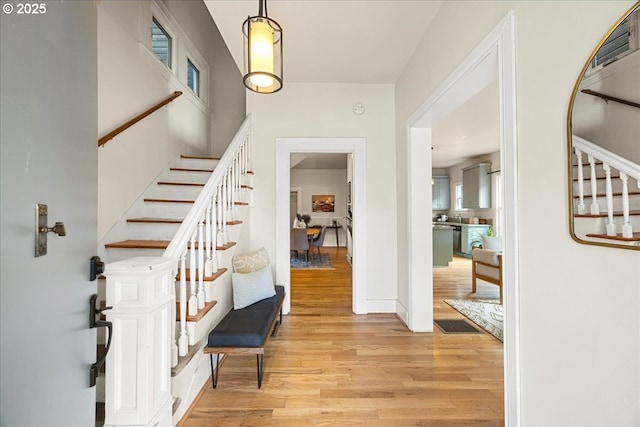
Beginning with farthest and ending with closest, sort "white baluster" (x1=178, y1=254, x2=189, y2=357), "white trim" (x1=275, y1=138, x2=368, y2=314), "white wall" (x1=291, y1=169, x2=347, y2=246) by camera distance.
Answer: "white wall" (x1=291, y1=169, x2=347, y2=246), "white trim" (x1=275, y1=138, x2=368, y2=314), "white baluster" (x1=178, y1=254, x2=189, y2=357)

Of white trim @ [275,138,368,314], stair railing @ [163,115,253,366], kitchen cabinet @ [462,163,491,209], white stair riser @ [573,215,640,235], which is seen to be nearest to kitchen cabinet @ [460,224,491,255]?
kitchen cabinet @ [462,163,491,209]

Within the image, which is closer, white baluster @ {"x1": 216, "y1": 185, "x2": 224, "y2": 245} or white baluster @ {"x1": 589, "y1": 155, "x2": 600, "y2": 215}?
white baluster @ {"x1": 589, "y1": 155, "x2": 600, "y2": 215}

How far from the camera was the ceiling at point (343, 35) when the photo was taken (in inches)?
83.0

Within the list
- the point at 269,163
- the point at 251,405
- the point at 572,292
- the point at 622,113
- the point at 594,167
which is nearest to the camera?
the point at 622,113

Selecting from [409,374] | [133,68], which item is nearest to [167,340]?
[409,374]

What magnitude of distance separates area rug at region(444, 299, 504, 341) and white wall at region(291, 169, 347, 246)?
5.57 m

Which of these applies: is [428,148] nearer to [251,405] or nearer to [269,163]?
[269,163]

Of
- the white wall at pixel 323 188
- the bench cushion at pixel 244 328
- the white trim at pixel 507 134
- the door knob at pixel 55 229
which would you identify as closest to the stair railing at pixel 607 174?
the white trim at pixel 507 134

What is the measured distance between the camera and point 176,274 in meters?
1.75

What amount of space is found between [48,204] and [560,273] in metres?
1.81

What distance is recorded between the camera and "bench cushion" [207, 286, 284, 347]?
1832mm

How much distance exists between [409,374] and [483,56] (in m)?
2.25

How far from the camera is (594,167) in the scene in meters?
0.92

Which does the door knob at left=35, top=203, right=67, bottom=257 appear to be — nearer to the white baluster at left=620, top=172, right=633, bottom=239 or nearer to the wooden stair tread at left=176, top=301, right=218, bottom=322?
the wooden stair tread at left=176, top=301, right=218, bottom=322
